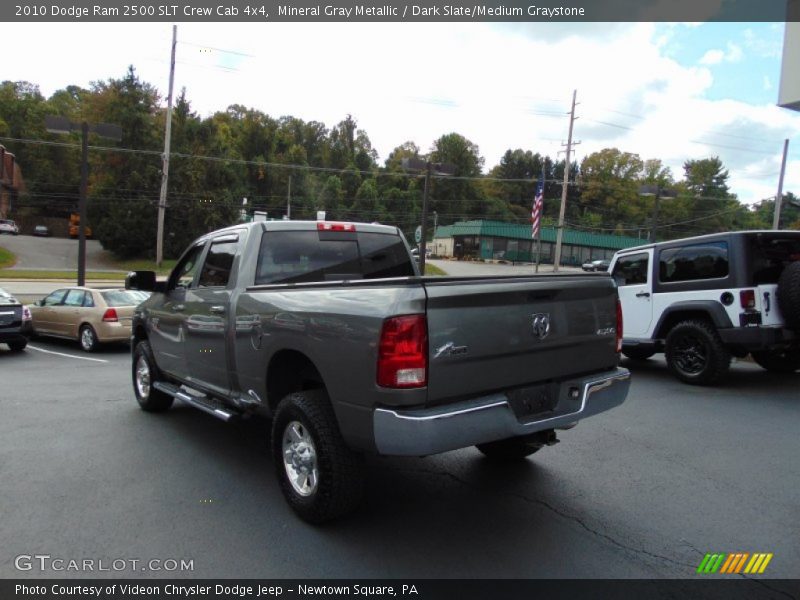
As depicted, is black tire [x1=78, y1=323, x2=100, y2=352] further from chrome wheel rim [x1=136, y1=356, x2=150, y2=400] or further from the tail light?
the tail light

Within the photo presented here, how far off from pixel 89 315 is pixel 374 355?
11.2 meters

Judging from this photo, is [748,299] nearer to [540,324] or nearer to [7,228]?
[540,324]

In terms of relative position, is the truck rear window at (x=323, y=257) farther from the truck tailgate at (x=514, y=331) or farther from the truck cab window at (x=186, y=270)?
the truck tailgate at (x=514, y=331)

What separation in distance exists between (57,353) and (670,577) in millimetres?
12717

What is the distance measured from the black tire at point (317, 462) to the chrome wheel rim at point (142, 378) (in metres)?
3.37

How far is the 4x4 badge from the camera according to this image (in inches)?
137

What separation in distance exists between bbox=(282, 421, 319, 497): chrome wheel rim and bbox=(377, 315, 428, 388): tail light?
89 centimetres

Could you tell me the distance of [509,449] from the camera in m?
4.76

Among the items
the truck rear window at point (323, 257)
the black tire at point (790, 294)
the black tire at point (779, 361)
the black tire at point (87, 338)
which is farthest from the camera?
the black tire at point (87, 338)

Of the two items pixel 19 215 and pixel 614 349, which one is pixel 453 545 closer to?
pixel 614 349

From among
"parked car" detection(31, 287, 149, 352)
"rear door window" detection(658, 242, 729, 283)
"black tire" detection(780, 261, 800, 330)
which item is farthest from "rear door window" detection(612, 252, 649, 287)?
"parked car" detection(31, 287, 149, 352)

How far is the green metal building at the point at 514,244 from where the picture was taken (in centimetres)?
6041

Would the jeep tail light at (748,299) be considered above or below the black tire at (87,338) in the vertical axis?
above

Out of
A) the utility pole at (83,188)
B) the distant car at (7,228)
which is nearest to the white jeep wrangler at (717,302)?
the utility pole at (83,188)
